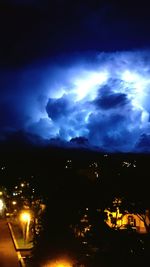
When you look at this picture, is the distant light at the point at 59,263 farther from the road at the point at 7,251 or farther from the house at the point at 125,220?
the house at the point at 125,220

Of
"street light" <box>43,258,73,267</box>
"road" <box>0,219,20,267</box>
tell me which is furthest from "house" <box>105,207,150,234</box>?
"road" <box>0,219,20,267</box>

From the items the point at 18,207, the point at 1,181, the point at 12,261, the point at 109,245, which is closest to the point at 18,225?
the point at 18,207

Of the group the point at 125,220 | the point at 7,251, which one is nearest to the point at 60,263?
the point at 7,251

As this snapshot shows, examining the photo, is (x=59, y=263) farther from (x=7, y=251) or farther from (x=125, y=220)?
(x=125, y=220)

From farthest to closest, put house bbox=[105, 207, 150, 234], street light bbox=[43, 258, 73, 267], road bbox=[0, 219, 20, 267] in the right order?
road bbox=[0, 219, 20, 267] < street light bbox=[43, 258, 73, 267] < house bbox=[105, 207, 150, 234]

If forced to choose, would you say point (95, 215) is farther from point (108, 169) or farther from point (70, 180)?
point (108, 169)

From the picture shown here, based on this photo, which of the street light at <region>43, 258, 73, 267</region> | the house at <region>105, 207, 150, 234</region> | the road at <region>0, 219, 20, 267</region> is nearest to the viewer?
the house at <region>105, 207, 150, 234</region>

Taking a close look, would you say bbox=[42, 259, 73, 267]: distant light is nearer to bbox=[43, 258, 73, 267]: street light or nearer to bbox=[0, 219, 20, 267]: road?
bbox=[43, 258, 73, 267]: street light

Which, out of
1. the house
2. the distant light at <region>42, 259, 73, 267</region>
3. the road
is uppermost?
the house
